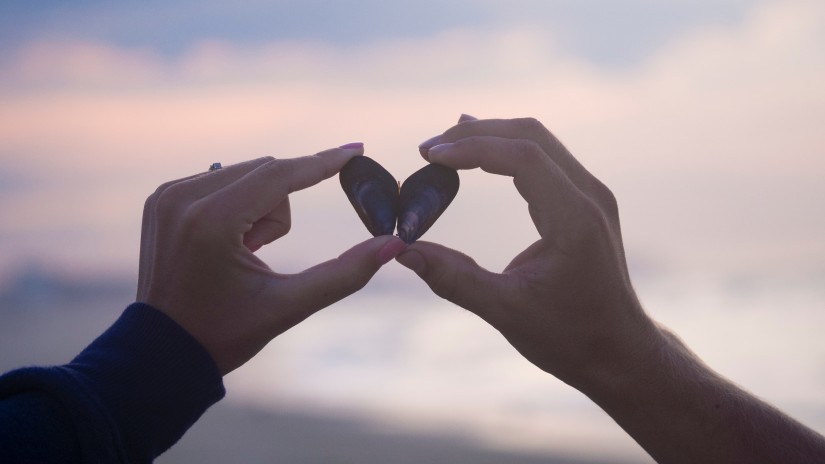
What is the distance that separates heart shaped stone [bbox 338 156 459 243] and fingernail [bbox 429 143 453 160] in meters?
0.32

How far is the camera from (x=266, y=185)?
3.73 metres

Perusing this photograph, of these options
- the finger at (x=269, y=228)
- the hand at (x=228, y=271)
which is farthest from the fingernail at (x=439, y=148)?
the finger at (x=269, y=228)

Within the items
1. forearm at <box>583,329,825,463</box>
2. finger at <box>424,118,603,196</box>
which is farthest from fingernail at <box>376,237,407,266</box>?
forearm at <box>583,329,825,463</box>

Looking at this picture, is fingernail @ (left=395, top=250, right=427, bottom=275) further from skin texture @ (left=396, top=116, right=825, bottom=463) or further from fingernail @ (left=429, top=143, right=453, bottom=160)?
fingernail @ (left=429, top=143, right=453, bottom=160)

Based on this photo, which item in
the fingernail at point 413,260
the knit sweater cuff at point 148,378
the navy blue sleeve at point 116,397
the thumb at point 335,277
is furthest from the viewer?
the fingernail at point 413,260

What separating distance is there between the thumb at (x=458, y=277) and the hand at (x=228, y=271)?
26 centimetres

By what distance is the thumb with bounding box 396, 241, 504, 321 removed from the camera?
383 cm

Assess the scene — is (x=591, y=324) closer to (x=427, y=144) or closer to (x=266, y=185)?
(x=427, y=144)

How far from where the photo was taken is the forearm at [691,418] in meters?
3.76

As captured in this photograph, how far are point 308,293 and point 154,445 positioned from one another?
0.93 metres

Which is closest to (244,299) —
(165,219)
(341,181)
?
(165,219)

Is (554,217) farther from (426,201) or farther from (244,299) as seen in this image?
(244,299)

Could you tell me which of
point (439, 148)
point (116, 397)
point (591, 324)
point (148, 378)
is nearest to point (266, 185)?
point (439, 148)

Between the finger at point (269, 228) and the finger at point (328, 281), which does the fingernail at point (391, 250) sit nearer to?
the finger at point (328, 281)
